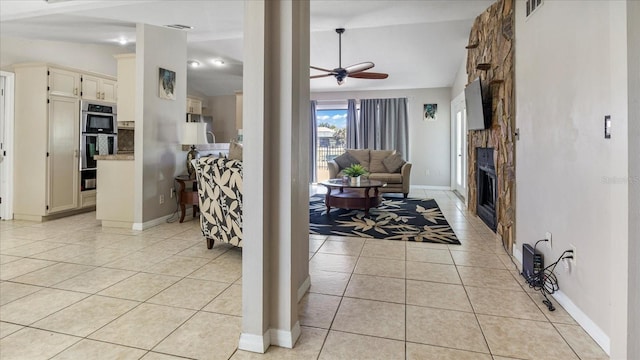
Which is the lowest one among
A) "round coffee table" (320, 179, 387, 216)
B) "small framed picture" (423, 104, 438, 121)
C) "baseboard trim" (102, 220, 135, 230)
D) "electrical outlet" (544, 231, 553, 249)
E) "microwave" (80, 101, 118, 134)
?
"baseboard trim" (102, 220, 135, 230)

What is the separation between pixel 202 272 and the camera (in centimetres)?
284

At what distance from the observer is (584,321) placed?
1.93 metres

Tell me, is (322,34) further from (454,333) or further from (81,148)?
(454,333)

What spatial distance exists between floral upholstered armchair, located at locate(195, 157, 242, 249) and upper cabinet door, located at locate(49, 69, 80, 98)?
309 centimetres

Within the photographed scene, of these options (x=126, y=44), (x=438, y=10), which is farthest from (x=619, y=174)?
(x=126, y=44)

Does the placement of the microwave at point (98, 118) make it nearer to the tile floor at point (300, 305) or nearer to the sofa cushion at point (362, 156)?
the tile floor at point (300, 305)

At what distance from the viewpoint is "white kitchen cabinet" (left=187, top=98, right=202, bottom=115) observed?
766 centimetres

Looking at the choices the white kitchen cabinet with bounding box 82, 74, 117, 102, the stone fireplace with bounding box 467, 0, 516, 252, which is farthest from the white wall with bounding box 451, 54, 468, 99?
the white kitchen cabinet with bounding box 82, 74, 117, 102

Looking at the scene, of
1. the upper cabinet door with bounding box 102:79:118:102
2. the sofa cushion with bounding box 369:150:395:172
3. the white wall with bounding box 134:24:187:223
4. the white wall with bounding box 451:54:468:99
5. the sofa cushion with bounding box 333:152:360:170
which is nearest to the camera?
the white wall with bounding box 134:24:187:223

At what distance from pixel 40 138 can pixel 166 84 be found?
197 centimetres

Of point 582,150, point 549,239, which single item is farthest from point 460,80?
point 582,150

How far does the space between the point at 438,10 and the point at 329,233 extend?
2.92 meters

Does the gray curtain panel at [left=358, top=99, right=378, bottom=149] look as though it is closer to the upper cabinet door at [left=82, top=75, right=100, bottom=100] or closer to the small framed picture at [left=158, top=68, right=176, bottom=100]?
the small framed picture at [left=158, top=68, right=176, bottom=100]

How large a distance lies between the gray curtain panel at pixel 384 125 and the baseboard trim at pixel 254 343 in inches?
289
